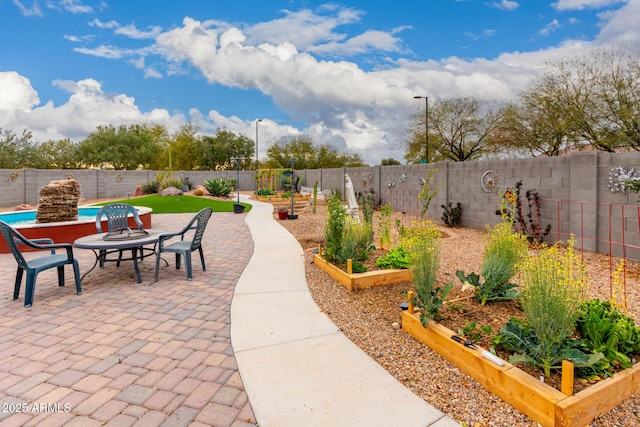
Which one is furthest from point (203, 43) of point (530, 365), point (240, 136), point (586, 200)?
point (240, 136)

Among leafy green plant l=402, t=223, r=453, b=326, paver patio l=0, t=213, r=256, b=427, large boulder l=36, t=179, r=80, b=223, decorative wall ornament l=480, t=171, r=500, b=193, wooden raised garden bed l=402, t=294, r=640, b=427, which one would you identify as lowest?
paver patio l=0, t=213, r=256, b=427

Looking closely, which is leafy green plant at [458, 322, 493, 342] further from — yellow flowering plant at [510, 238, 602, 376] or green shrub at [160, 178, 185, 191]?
green shrub at [160, 178, 185, 191]

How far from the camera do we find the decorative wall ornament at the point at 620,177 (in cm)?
578

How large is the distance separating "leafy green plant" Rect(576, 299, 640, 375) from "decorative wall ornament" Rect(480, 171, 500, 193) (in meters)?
6.66

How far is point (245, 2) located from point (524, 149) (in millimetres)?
19308

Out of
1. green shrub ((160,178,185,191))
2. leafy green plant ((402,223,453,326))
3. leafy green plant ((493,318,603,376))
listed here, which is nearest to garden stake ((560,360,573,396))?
leafy green plant ((493,318,603,376))

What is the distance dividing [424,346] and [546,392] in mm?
1043

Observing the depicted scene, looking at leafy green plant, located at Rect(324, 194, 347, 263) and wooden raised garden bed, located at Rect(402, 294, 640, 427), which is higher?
leafy green plant, located at Rect(324, 194, 347, 263)

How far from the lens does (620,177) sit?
19.5 ft

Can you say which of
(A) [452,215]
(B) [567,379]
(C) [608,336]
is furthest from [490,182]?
(B) [567,379]

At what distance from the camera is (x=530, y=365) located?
2381mm

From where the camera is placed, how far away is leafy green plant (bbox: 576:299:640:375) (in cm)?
228

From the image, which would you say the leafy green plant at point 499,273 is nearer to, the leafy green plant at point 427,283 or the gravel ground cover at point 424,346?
the gravel ground cover at point 424,346

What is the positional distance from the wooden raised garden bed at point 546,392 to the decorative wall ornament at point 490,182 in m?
7.16
